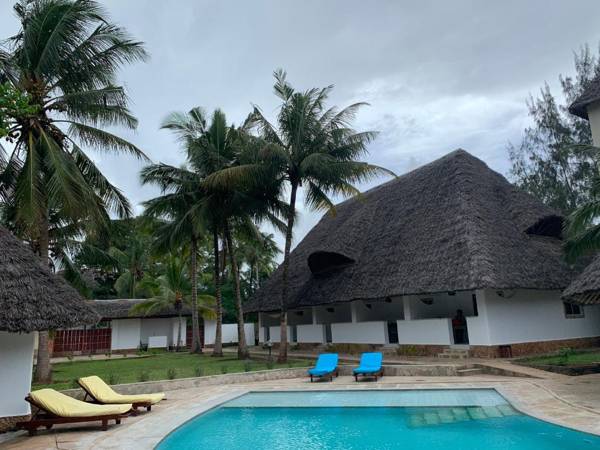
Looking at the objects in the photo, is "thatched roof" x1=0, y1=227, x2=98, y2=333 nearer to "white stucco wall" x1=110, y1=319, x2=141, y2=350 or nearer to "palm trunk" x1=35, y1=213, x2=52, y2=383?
"palm trunk" x1=35, y1=213, x2=52, y2=383

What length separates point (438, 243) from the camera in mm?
15492

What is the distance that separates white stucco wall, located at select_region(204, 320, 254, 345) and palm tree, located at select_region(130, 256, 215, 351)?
298 centimetres

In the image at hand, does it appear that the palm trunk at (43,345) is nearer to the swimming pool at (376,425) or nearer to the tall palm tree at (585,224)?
the swimming pool at (376,425)

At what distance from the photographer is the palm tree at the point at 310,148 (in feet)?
50.8

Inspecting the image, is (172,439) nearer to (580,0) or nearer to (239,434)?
(239,434)

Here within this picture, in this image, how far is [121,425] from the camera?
25.1 feet

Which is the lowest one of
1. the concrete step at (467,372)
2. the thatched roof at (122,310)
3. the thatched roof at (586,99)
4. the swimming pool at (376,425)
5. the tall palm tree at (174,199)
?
the swimming pool at (376,425)

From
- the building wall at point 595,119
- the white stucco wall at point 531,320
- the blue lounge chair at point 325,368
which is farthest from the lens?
the building wall at point 595,119

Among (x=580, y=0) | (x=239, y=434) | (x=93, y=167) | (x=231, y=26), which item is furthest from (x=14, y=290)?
(x=580, y=0)

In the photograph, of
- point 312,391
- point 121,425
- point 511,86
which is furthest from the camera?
point 511,86

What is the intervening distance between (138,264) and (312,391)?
28.1 metres

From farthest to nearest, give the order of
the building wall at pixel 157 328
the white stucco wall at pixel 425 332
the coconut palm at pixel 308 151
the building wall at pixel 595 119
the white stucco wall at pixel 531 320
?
the building wall at pixel 157 328 < the building wall at pixel 595 119 < the coconut palm at pixel 308 151 < the white stucco wall at pixel 425 332 < the white stucco wall at pixel 531 320

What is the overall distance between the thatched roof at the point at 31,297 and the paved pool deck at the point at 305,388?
5.67 feet

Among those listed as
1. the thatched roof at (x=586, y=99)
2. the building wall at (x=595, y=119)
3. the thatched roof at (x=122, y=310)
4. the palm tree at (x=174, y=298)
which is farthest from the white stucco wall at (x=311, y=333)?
the thatched roof at (x=586, y=99)
